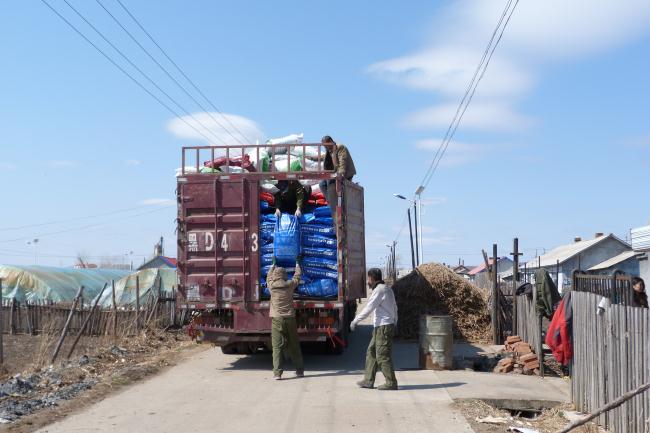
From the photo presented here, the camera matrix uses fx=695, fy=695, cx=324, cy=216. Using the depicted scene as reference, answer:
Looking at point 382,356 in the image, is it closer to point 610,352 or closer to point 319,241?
point 319,241

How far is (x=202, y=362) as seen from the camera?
13680 mm

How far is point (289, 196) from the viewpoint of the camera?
12.9 meters

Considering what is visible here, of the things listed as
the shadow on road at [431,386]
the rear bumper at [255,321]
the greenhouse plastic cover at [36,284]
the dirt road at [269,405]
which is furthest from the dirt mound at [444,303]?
the greenhouse plastic cover at [36,284]

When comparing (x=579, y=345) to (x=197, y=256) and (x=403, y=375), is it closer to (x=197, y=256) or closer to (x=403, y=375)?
(x=403, y=375)

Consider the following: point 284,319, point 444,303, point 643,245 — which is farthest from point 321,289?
point 643,245

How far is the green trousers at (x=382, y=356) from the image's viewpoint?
10070mm

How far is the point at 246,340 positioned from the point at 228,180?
9.50 feet

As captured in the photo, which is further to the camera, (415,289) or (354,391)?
(415,289)

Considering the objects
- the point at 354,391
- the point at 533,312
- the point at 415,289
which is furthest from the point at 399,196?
the point at 354,391

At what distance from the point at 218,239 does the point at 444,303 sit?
7354 mm

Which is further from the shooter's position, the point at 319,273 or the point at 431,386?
the point at 319,273

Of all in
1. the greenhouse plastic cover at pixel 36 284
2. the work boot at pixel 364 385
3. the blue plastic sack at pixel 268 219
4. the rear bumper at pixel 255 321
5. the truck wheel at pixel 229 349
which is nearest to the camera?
the work boot at pixel 364 385

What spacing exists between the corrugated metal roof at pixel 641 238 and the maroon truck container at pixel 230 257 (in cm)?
1394

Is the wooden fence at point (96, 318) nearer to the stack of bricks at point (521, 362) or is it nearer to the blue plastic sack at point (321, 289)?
the blue plastic sack at point (321, 289)
